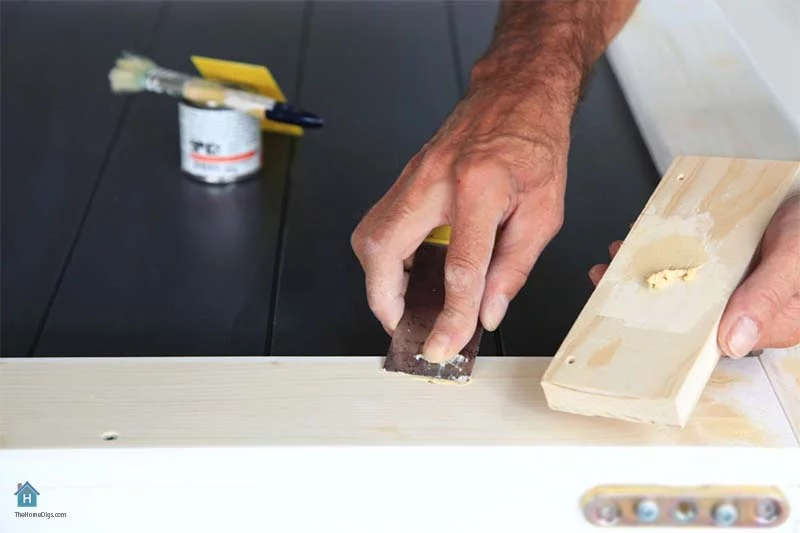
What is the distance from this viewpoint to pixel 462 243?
79 cm

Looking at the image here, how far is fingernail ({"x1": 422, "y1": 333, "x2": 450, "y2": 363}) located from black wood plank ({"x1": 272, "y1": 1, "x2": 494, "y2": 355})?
12.0 inches

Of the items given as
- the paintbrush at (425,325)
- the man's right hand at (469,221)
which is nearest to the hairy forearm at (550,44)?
the man's right hand at (469,221)

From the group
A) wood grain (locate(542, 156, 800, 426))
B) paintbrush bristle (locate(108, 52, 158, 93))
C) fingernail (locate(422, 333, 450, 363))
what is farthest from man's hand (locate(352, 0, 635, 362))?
paintbrush bristle (locate(108, 52, 158, 93))

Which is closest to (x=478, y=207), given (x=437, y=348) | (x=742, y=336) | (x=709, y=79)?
(x=437, y=348)

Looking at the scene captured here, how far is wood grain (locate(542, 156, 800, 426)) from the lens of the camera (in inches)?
24.9

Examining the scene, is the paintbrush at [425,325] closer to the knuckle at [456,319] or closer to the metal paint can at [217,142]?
the knuckle at [456,319]

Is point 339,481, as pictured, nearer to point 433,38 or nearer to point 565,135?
point 565,135

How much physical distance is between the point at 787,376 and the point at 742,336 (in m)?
0.09

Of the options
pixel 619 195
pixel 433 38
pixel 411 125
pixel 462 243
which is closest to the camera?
pixel 462 243

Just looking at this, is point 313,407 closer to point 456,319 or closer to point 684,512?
point 456,319

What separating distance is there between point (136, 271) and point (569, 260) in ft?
1.73

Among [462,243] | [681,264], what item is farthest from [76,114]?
[681,264]

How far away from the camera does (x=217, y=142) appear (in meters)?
1.39

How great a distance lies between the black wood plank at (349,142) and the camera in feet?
3.64
